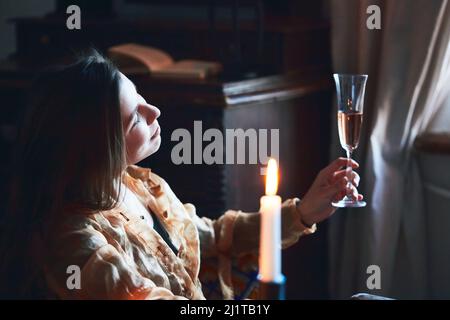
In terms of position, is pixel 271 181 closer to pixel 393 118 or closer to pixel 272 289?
pixel 272 289

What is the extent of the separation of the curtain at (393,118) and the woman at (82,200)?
101cm

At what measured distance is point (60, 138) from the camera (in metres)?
1.61

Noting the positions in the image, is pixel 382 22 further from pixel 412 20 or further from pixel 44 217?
pixel 44 217

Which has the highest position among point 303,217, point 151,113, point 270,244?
point 151,113

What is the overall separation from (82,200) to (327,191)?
0.53 meters

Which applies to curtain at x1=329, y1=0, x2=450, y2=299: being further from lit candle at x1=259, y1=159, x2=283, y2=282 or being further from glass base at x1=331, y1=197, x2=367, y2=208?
lit candle at x1=259, y1=159, x2=283, y2=282

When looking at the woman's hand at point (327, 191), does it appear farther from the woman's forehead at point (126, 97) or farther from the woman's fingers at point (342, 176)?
the woman's forehead at point (126, 97)

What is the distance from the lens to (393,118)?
2.61m

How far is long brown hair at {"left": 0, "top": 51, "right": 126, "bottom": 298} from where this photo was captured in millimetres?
1606

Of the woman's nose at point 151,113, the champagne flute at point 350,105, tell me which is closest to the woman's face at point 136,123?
the woman's nose at point 151,113

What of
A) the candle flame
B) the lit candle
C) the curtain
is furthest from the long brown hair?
the curtain

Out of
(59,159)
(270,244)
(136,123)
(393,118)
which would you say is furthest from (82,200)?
(393,118)
